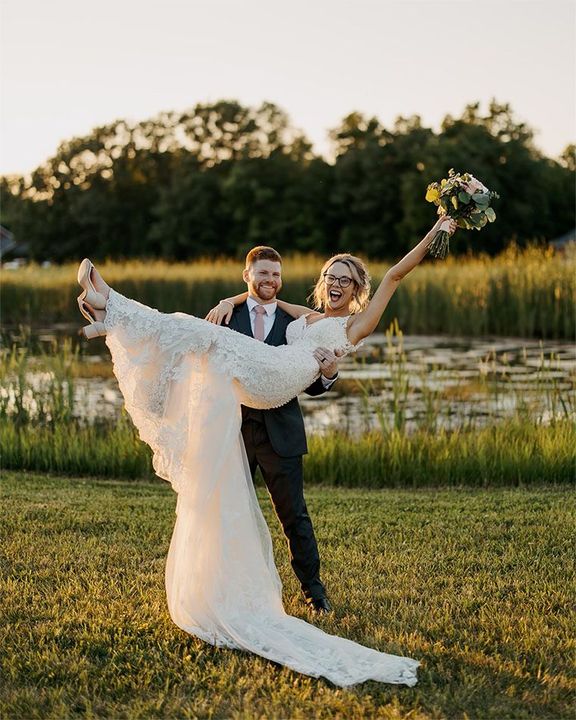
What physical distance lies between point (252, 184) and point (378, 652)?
4198 centimetres

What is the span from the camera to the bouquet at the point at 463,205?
4.90 m

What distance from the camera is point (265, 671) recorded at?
13.6 feet

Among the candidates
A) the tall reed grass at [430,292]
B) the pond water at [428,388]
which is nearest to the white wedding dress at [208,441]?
the pond water at [428,388]

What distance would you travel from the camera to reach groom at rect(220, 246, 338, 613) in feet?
16.0

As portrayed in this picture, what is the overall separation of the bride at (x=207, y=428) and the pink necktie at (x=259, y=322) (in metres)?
0.22

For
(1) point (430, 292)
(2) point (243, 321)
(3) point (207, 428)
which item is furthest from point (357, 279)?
(1) point (430, 292)

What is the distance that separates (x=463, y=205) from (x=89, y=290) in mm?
1841

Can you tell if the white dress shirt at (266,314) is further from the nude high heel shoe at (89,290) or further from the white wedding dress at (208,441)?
the nude high heel shoe at (89,290)

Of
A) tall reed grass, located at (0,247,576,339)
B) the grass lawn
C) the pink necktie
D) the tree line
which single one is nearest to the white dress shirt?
the pink necktie

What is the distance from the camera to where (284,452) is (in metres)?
4.86

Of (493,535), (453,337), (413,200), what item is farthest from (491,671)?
(413,200)

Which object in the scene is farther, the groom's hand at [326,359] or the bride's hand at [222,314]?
the bride's hand at [222,314]

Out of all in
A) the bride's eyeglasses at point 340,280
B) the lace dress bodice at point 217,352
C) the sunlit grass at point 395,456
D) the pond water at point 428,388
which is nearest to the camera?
the lace dress bodice at point 217,352

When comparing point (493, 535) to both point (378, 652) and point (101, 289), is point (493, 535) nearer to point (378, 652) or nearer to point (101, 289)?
point (378, 652)
